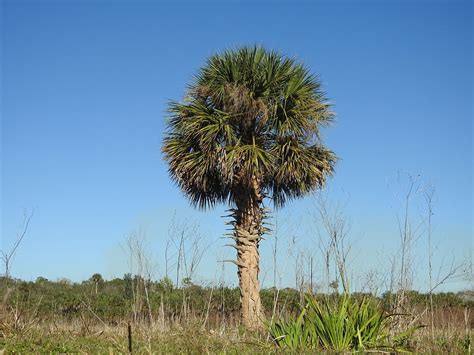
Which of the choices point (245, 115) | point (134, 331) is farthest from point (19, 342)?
point (245, 115)

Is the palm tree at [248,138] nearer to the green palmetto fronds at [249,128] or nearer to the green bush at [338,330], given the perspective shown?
the green palmetto fronds at [249,128]

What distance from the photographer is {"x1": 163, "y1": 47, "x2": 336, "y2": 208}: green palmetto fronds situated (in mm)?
15609

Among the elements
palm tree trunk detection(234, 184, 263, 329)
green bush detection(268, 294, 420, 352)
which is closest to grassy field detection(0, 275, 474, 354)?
green bush detection(268, 294, 420, 352)

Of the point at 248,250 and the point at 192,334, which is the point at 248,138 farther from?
the point at 192,334

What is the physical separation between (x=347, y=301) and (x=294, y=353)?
52.8 inches

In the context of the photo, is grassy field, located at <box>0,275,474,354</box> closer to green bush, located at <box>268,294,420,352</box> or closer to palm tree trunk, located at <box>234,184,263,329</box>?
green bush, located at <box>268,294,420,352</box>

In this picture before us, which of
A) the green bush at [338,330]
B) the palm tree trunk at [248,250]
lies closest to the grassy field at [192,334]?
the green bush at [338,330]

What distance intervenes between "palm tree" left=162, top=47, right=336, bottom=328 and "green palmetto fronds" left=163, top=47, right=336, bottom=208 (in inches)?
1.1

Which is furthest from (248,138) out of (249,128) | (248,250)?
(248,250)

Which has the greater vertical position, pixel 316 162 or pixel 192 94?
pixel 192 94

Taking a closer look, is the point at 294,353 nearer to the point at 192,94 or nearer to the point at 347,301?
the point at 347,301

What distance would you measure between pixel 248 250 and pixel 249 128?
3.44 meters

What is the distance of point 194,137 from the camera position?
1598 centimetres

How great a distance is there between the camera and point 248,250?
1515cm
